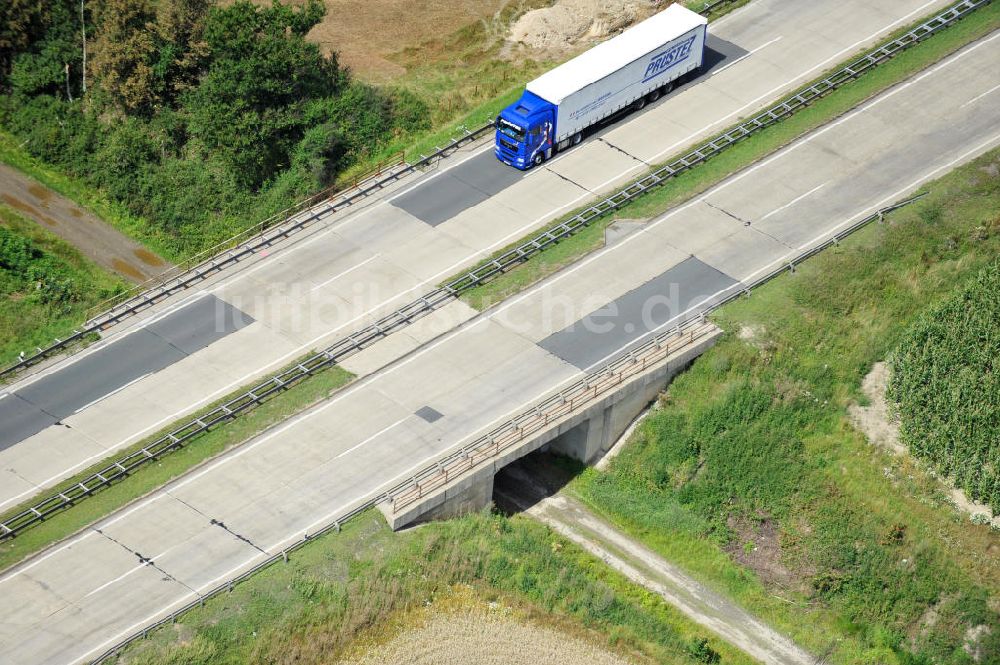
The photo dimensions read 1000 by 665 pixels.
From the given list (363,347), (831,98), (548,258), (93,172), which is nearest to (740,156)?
(831,98)

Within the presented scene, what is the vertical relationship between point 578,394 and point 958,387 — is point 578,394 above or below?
below

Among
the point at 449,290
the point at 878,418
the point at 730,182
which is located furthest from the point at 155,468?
the point at 730,182

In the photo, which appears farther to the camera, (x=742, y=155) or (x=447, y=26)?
(x=447, y=26)

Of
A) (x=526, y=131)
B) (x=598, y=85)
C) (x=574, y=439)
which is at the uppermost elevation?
(x=598, y=85)

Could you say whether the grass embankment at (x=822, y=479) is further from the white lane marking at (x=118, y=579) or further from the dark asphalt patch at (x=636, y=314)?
the white lane marking at (x=118, y=579)

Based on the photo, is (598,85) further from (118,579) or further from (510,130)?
(118,579)

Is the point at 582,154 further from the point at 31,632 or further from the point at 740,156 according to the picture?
the point at 31,632

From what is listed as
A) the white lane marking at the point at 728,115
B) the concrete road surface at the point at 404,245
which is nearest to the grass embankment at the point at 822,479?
the concrete road surface at the point at 404,245

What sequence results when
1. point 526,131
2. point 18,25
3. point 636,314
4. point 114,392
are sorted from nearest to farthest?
point 114,392 → point 636,314 → point 526,131 → point 18,25
